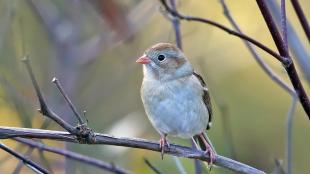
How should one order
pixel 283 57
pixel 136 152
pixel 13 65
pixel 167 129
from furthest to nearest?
pixel 136 152
pixel 13 65
pixel 167 129
pixel 283 57

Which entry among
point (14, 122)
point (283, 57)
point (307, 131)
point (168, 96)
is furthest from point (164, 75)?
point (307, 131)

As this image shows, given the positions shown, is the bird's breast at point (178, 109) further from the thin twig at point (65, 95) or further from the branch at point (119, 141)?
the thin twig at point (65, 95)

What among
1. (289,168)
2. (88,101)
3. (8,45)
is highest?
(8,45)

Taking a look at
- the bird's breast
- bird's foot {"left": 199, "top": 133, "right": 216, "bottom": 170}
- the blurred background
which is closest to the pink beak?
the bird's breast

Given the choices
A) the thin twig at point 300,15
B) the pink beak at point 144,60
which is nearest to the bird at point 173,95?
the pink beak at point 144,60

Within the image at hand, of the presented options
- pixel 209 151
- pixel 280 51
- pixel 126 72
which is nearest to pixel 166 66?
pixel 209 151

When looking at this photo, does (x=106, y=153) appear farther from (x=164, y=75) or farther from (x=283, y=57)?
(x=283, y=57)
